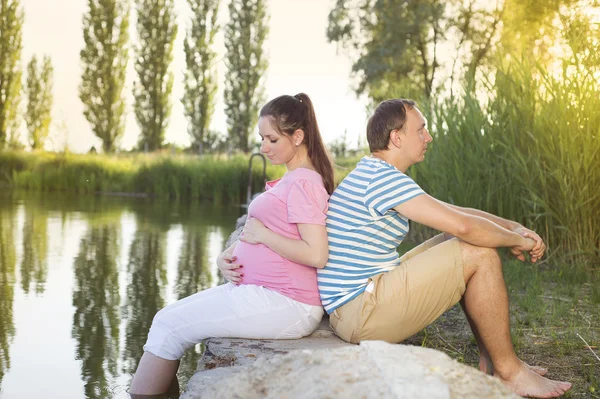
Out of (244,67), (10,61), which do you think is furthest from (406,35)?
(10,61)

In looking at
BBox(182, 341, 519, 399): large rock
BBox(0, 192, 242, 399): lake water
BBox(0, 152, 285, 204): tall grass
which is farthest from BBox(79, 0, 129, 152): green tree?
BBox(182, 341, 519, 399): large rock

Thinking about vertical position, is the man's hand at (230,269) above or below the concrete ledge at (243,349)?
above

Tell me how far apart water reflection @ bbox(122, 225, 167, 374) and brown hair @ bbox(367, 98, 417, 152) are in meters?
1.78

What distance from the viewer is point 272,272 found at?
2.80 meters

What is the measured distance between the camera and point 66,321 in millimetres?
4836

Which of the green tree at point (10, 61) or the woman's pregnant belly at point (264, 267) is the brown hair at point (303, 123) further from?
the green tree at point (10, 61)

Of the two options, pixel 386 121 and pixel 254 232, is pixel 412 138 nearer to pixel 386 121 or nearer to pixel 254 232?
pixel 386 121

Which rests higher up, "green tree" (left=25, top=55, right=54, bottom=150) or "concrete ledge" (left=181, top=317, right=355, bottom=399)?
"green tree" (left=25, top=55, right=54, bottom=150)

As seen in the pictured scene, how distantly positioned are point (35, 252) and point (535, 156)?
4936mm

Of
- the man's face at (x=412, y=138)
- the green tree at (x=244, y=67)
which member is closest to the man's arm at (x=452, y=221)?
the man's face at (x=412, y=138)

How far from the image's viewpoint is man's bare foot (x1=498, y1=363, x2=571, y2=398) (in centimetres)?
271

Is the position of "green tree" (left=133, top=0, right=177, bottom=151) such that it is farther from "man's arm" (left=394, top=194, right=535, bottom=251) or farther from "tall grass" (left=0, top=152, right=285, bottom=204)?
"man's arm" (left=394, top=194, right=535, bottom=251)

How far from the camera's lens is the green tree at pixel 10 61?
28.6 meters

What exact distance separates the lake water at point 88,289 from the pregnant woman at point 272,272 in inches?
25.2
